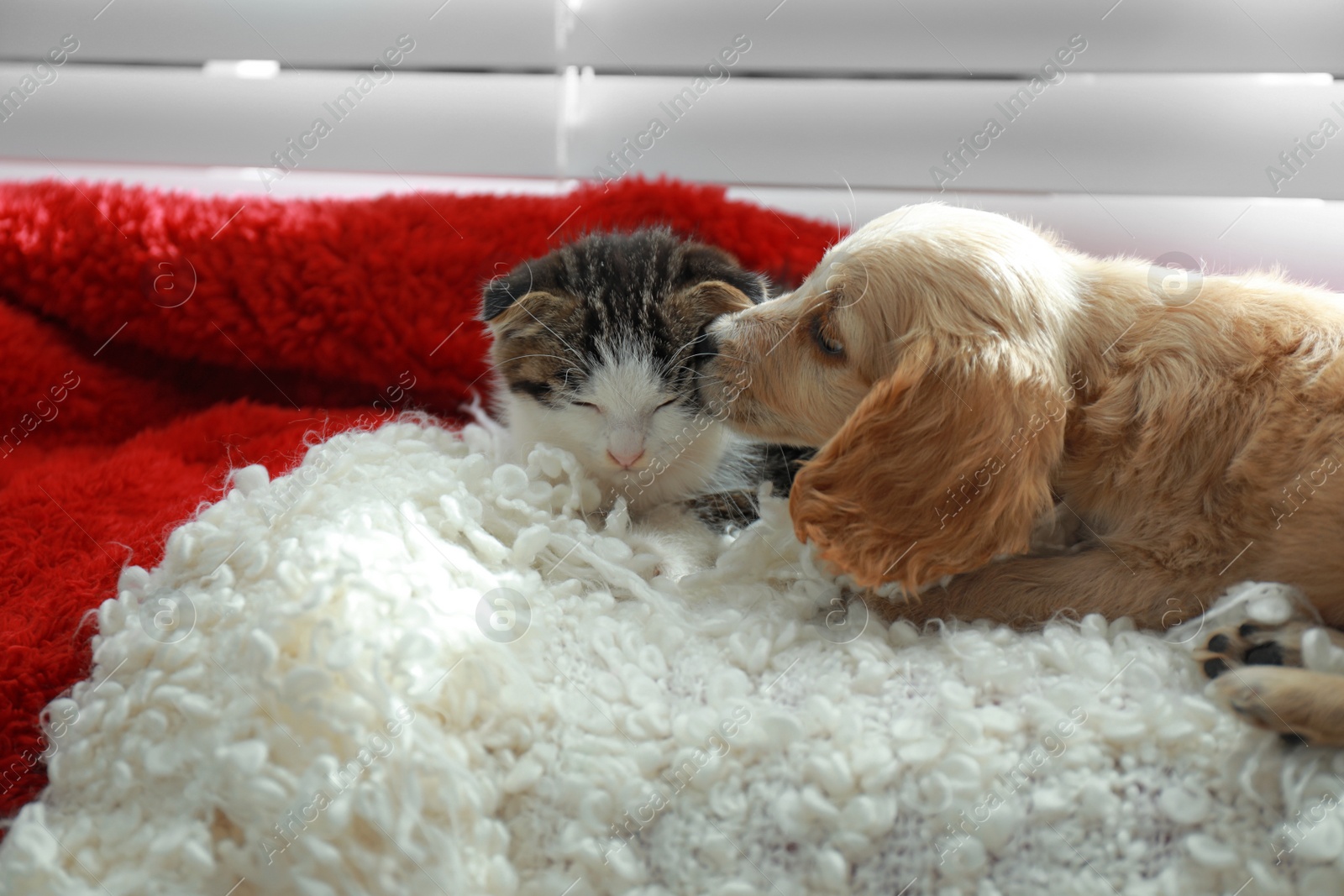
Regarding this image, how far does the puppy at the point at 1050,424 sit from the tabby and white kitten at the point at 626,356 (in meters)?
0.23

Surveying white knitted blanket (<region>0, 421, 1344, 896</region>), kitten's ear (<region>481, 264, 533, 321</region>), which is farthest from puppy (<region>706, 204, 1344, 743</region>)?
kitten's ear (<region>481, 264, 533, 321</region>)

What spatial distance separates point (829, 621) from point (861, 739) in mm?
269

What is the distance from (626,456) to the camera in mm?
1492

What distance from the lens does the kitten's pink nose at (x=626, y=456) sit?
4.89 feet

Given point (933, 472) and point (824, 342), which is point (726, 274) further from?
point (933, 472)

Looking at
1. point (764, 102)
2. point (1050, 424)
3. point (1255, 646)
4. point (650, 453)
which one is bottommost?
point (1255, 646)

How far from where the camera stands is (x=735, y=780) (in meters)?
0.97

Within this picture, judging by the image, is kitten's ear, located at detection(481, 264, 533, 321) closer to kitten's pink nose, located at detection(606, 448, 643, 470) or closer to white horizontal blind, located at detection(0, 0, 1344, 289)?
kitten's pink nose, located at detection(606, 448, 643, 470)

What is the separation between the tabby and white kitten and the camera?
1.52 meters

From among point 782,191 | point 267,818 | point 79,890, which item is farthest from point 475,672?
point 782,191

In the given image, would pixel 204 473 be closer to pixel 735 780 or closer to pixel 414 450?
pixel 414 450

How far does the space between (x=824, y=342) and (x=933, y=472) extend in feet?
0.91

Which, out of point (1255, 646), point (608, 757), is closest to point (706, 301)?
point (608, 757)

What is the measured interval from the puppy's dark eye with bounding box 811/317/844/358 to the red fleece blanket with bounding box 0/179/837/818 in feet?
1.78
